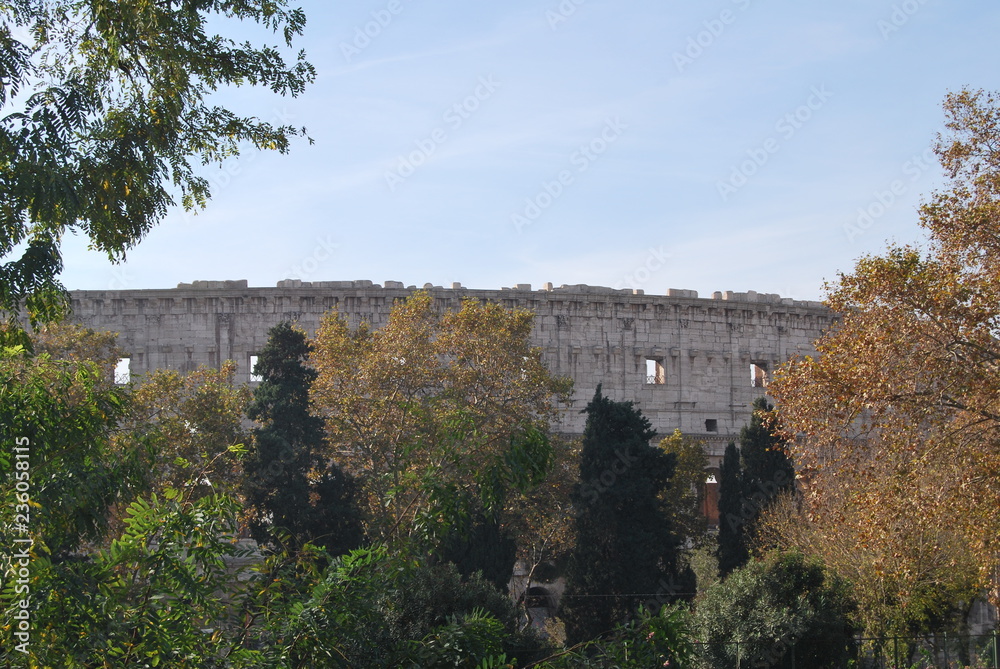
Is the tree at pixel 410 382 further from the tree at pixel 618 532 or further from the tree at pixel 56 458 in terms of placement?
the tree at pixel 56 458

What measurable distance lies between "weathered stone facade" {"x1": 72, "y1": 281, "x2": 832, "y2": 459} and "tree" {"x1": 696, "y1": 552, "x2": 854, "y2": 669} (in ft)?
72.7

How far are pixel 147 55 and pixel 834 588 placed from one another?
14.2 meters

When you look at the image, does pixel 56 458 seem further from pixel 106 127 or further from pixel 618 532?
pixel 618 532

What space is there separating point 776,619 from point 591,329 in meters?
25.5

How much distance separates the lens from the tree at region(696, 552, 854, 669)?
1747 centimetres

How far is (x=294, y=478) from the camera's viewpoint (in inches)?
976

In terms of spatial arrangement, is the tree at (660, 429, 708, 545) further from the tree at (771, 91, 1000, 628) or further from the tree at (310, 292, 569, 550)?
the tree at (771, 91, 1000, 628)

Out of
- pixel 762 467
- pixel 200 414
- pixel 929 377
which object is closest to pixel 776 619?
pixel 929 377

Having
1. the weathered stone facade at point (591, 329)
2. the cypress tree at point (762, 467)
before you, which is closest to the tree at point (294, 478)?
the cypress tree at point (762, 467)

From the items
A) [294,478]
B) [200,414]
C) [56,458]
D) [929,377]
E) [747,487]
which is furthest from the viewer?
[747,487]

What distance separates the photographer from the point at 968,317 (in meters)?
14.8

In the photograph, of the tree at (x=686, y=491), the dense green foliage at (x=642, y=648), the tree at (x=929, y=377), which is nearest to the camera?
the dense green foliage at (x=642, y=648)

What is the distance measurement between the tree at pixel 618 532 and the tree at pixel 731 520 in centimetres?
191

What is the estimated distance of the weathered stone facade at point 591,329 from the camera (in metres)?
40.3
